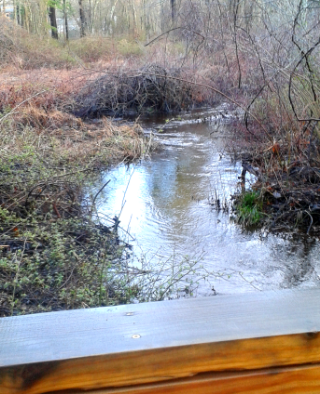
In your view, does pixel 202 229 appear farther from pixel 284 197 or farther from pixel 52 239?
pixel 52 239

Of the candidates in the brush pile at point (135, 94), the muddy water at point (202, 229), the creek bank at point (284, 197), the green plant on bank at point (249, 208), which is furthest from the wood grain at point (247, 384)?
the brush pile at point (135, 94)

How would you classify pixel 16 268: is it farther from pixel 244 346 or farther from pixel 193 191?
pixel 193 191

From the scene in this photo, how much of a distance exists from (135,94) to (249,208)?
871 centimetres

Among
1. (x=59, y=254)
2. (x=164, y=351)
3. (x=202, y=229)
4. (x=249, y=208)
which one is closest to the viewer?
(x=164, y=351)

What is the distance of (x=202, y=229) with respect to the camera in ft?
22.0

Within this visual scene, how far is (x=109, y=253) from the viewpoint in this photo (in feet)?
18.3

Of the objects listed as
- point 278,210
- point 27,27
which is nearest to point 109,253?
point 278,210

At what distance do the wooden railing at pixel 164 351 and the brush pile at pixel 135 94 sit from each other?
13090 mm

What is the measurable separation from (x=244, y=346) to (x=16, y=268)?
3.44 metres

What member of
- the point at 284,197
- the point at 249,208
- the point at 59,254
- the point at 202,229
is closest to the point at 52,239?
the point at 59,254

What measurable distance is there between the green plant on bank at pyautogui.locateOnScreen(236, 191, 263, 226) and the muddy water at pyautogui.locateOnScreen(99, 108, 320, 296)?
161mm

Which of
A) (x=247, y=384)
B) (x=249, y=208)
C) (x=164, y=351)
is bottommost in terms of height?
(x=249, y=208)

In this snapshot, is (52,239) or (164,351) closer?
(164,351)

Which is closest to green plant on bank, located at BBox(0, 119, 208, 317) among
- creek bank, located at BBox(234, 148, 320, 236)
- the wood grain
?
creek bank, located at BBox(234, 148, 320, 236)
